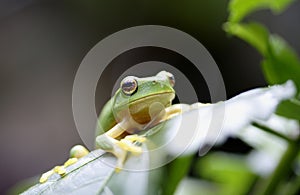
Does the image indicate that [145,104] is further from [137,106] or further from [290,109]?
[290,109]

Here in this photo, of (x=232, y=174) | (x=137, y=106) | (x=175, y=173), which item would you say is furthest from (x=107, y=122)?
(x=175, y=173)

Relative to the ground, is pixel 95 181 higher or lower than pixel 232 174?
higher

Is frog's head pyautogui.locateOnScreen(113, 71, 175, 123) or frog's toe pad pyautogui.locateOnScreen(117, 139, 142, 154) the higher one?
frog's head pyautogui.locateOnScreen(113, 71, 175, 123)

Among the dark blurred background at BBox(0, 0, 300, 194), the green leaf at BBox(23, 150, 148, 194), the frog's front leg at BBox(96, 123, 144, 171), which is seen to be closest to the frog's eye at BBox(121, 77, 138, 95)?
the frog's front leg at BBox(96, 123, 144, 171)

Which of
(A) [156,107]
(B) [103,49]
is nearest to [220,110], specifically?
(A) [156,107]

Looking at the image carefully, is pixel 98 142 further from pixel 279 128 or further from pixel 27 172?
pixel 27 172

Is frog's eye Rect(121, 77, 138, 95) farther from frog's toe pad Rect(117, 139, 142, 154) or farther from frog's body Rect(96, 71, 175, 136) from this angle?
frog's toe pad Rect(117, 139, 142, 154)

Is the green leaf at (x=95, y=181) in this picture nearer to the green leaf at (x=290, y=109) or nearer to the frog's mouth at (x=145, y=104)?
the green leaf at (x=290, y=109)
